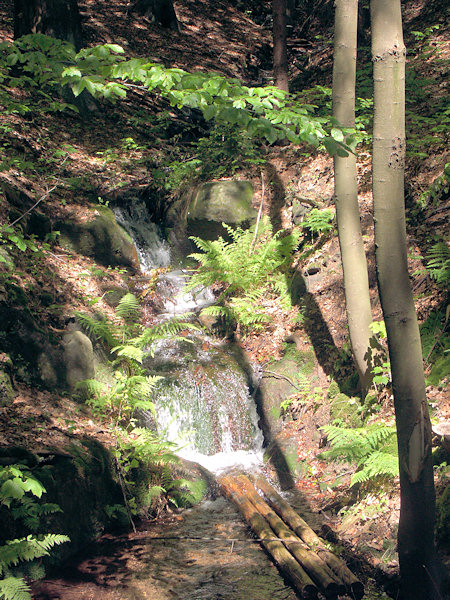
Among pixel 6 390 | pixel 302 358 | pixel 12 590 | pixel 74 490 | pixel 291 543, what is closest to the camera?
pixel 12 590

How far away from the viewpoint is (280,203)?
1053 cm

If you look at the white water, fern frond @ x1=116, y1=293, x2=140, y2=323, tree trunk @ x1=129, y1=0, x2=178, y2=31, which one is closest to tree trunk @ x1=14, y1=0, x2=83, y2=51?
tree trunk @ x1=129, y1=0, x2=178, y2=31

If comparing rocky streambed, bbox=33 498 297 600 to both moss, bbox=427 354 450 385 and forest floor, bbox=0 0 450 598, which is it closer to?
forest floor, bbox=0 0 450 598

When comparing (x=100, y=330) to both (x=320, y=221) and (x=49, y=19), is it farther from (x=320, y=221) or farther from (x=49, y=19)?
(x=49, y=19)

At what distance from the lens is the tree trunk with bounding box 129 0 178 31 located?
17328mm

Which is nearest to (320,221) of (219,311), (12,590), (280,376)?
(219,311)

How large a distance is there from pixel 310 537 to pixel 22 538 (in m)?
2.56

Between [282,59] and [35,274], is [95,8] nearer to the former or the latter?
[282,59]

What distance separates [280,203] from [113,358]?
5262mm

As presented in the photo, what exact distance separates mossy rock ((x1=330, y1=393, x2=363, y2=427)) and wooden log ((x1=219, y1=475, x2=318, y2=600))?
1.57 m

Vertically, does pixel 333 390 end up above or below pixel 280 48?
below

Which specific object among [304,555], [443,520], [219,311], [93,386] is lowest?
[304,555]

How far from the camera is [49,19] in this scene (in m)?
12.1

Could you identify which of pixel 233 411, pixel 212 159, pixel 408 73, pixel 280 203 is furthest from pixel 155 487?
pixel 408 73
